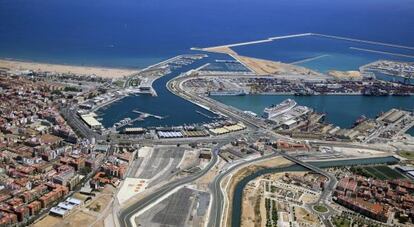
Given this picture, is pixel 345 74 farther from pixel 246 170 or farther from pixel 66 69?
pixel 66 69

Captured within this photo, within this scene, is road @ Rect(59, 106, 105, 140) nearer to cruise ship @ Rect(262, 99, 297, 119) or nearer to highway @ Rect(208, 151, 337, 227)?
highway @ Rect(208, 151, 337, 227)

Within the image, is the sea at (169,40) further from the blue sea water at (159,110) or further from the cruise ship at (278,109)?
the cruise ship at (278,109)

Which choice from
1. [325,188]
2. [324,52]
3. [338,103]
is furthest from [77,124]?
[324,52]

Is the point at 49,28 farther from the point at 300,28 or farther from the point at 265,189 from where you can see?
the point at 265,189

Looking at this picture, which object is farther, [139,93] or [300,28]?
[300,28]

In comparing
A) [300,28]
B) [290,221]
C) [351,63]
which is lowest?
[290,221]

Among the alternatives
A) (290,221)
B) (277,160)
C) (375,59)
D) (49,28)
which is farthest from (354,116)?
(49,28)
